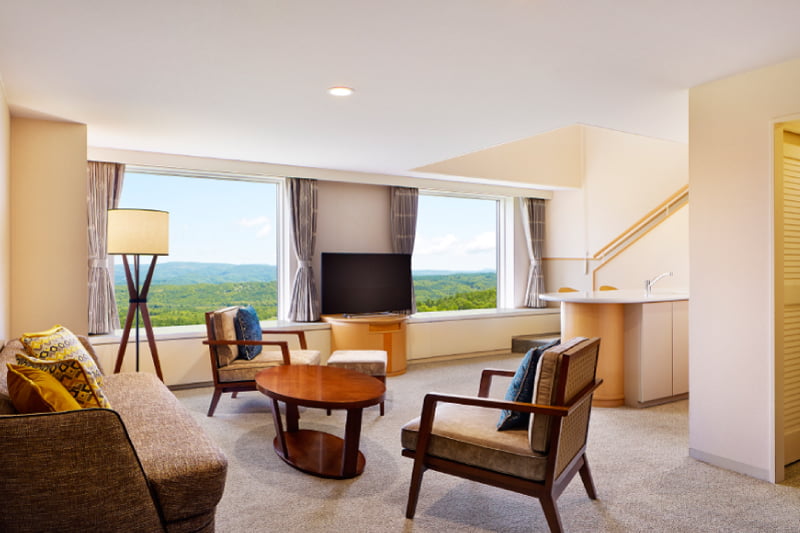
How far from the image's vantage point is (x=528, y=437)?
2389mm

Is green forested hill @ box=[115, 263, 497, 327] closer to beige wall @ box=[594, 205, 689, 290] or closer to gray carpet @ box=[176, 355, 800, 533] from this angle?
gray carpet @ box=[176, 355, 800, 533]

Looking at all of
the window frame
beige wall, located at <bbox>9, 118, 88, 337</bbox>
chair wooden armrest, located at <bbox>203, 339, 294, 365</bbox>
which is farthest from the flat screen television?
beige wall, located at <bbox>9, 118, 88, 337</bbox>

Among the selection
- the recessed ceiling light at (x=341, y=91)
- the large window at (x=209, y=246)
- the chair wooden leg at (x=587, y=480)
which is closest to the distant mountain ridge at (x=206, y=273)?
the large window at (x=209, y=246)

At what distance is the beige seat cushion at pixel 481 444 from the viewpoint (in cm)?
228

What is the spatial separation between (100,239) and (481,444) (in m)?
4.27

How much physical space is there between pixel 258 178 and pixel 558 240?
4.35 meters

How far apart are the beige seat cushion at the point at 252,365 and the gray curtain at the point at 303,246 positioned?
1.34 m

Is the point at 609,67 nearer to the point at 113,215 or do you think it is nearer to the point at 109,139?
the point at 113,215

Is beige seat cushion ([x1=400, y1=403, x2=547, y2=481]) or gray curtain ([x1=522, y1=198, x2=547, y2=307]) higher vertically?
gray curtain ([x1=522, y1=198, x2=547, y2=307])

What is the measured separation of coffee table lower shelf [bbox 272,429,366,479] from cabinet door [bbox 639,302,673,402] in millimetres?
2554

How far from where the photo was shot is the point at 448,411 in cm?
274

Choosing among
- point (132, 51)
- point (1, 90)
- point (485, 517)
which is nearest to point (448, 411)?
point (485, 517)

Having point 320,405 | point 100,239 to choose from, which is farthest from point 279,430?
point 100,239

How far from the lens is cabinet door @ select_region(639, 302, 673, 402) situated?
4438 millimetres
